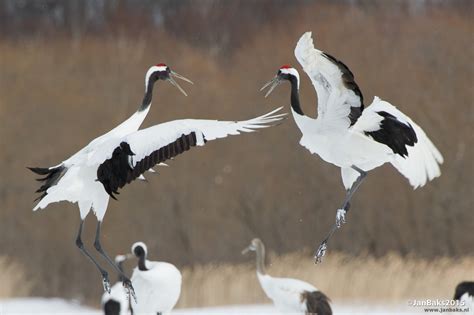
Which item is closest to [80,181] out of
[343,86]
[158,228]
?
[343,86]

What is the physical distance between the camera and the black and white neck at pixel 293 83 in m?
7.07

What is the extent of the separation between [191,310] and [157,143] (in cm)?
394

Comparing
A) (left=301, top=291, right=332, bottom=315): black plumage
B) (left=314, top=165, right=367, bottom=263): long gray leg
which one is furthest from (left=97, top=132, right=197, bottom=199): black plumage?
(left=301, top=291, right=332, bottom=315): black plumage

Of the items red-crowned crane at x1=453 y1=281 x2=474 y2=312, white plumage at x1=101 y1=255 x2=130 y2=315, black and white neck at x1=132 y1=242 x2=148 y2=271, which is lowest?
red-crowned crane at x1=453 y1=281 x2=474 y2=312

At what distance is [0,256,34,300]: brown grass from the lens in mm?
11125

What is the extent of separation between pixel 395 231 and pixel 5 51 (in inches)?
216

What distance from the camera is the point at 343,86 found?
21.8 ft

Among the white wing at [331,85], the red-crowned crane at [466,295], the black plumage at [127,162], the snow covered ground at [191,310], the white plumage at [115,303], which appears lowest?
the snow covered ground at [191,310]

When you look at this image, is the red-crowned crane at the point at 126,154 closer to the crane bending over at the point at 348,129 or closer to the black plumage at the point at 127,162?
the black plumage at the point at 127,162

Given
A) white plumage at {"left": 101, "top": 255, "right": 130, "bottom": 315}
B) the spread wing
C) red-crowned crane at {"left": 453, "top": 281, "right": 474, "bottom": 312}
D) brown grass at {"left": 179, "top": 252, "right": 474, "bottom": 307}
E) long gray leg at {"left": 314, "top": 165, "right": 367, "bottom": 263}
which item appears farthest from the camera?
brown grass at {"left": 179, "top": 252, "right": 474, "bottom": 307}

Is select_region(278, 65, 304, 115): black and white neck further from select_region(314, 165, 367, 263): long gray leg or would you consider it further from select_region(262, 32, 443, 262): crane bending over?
select_region(314, 165, 367, 263): long gray leg

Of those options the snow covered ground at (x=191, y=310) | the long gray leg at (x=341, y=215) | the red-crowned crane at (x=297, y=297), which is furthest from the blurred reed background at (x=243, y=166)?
the long gray leg at (x=341, y=215)

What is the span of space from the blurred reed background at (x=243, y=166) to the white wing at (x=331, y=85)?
14.5 ft

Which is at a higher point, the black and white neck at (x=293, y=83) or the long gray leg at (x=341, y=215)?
the black and white neck at (x=293, y=83)
